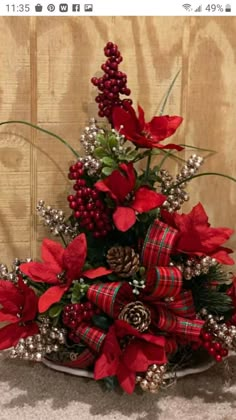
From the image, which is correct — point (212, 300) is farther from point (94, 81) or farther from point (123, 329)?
point (94, 81)

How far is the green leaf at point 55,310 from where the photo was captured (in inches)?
38.2

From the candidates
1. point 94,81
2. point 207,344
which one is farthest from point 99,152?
point 207,344

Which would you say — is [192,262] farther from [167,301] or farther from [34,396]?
[34,396]

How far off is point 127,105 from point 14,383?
49cm

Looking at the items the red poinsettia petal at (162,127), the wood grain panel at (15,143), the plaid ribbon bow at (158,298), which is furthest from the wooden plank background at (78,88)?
the plaid ribbon bow at (158,298)

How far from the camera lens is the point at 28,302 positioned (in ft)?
3.22

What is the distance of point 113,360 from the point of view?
37.4 inches

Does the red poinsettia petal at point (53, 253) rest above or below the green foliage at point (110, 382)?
above

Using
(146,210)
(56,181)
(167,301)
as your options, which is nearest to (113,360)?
(167,301)

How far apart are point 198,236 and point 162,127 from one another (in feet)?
0.61

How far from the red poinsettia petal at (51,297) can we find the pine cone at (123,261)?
Answer: 0.08 meters
